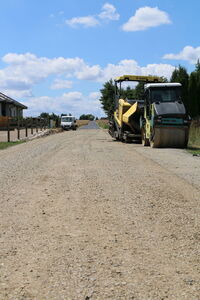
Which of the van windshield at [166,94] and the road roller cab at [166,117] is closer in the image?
the road roller cab at [166,117]

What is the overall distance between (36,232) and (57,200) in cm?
188

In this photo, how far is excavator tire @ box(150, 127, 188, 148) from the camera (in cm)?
1939

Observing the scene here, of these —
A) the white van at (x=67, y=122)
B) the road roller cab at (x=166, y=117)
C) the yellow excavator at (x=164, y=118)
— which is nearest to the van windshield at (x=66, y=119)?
the white van at (x=67, y=122)

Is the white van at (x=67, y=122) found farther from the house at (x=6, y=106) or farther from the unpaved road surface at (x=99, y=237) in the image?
the unpaved road surface at (x=99, y=237)

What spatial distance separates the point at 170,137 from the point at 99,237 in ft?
48.6

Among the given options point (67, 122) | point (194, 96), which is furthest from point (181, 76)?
point (67, 122)

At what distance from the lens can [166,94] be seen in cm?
2034

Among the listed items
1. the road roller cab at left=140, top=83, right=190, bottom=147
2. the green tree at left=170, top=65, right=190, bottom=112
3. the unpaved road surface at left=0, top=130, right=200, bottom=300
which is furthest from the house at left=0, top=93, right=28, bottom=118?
the unpaved road surface at left=0, top=130, right=200, bottom=300

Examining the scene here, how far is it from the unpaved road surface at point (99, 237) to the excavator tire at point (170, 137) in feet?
32.5

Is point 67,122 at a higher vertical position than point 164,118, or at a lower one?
lower

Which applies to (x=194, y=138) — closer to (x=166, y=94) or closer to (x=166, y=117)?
(x=166, y=94)

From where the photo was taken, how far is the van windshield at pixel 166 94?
66.7 ft

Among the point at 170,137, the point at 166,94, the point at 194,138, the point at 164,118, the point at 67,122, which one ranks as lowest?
the point at 194,138

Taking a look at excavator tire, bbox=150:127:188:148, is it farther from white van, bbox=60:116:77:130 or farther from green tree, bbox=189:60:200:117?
white van, bbox=60:116:77:130
